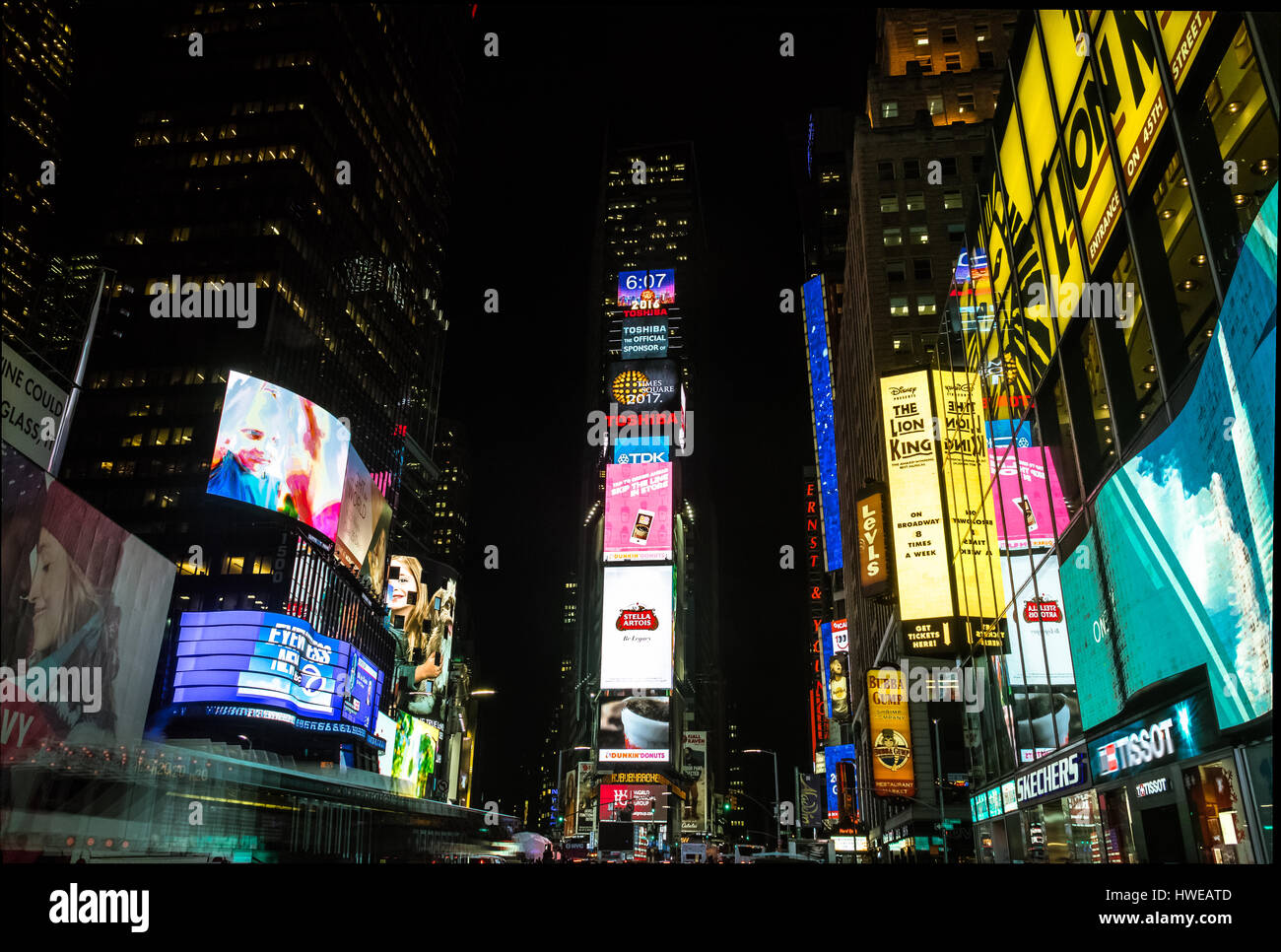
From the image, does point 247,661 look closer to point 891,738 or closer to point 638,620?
point 638,620

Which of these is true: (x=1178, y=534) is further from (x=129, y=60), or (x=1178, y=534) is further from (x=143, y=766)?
(x=129, y=60)

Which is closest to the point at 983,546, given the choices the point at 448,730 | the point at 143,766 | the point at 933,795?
the point at 933,795

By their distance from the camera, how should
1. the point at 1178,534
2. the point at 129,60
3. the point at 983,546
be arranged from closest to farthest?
the point at 1178,534
the point at 983,546
the point at 129,60

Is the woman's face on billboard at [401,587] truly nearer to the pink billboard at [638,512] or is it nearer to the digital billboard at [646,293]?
the pink billboard at [638,512]

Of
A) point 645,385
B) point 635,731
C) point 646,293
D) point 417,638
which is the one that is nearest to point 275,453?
point 635,731

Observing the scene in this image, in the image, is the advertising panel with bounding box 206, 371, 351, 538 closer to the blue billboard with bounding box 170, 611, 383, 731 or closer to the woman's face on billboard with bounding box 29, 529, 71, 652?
the blue billboard with bounding box 170, 611, 383, 731

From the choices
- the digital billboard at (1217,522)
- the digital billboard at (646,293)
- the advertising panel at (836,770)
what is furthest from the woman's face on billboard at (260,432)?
the digital billboard at (646,293)

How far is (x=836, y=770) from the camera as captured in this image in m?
82.2

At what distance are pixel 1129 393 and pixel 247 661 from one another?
5404 cm

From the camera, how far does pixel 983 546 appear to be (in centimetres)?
2538

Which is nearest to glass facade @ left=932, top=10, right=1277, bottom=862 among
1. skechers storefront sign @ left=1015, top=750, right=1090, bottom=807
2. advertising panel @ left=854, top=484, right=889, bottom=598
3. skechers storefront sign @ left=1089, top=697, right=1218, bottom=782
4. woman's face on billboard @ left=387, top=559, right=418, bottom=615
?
skechers storefront sign @ left=1089, top=697, right=1218, bottom=782

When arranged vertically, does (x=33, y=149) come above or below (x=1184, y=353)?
above

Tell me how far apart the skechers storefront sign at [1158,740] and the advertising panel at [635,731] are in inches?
2648

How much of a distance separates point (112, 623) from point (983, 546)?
25169 mm
